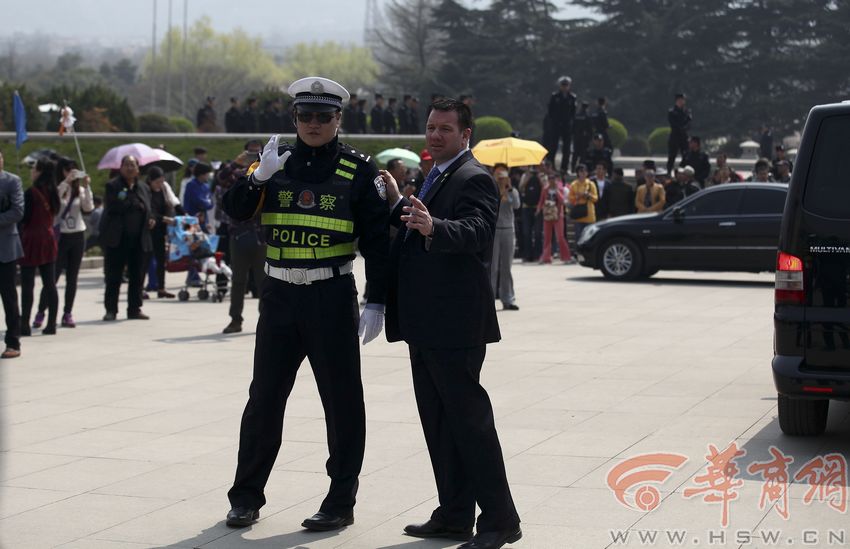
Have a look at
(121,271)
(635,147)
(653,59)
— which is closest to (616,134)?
(635,147)

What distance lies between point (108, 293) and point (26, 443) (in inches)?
279

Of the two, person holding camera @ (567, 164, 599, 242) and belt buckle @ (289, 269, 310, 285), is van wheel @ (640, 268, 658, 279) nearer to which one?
person holding camera @ (567, 164, 599, 242)

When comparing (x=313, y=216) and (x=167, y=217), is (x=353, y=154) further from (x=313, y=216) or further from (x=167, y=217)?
(x=167, y=217)

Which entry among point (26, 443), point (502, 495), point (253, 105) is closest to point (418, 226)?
point (502, 495)

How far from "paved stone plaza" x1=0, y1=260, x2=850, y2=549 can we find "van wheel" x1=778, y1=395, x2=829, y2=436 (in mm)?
94

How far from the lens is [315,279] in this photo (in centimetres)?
619

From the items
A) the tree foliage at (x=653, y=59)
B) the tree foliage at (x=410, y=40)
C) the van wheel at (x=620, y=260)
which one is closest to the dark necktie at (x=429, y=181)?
the van wheel at (x=620, y=260)

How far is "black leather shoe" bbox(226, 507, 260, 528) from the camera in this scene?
6.18 metres

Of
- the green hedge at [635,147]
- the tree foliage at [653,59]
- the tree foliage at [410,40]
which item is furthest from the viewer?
the tree foliage at [410,40]

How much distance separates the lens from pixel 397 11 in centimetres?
7406

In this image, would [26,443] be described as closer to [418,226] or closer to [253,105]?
[418,226]

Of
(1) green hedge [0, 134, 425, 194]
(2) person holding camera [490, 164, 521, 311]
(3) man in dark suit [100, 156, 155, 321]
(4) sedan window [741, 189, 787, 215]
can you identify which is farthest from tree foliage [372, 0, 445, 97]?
(3) man in dark suit [100, 156, 155, 321]

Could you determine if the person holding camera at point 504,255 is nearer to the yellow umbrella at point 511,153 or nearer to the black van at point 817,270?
the yellow umbrella at point 511,153

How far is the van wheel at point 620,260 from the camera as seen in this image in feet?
68.0
